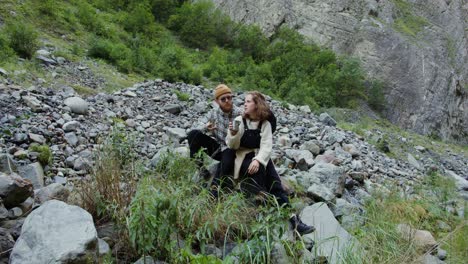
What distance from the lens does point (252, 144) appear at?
345cm

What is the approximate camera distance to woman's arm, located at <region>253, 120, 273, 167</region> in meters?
3.34

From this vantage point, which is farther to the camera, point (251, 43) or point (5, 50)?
point (251, 43)

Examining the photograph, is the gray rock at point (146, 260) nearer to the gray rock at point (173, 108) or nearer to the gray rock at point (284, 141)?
the gray rock at point (284, 141)

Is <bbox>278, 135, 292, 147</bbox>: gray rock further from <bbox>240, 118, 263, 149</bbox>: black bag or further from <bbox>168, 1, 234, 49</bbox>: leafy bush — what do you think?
<bbox>168, 1, 234, 49</bbox>: leafy bush

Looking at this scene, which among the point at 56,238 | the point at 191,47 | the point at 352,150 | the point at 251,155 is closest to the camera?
the point at 56,238

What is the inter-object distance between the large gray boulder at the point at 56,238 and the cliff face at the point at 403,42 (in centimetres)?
1754

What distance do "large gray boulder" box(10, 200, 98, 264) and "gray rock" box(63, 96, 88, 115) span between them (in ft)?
11.6

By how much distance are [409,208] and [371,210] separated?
0.37 metres

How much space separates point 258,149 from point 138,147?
212 centimetres

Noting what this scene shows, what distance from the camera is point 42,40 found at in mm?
9820

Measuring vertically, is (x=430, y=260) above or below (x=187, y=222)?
above

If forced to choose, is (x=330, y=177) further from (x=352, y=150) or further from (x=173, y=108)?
(x=173, y=108)

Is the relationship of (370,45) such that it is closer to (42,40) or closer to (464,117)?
(464,117)

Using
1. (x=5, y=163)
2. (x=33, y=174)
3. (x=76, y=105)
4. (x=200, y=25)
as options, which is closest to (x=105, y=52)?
(x=76, y=105)
